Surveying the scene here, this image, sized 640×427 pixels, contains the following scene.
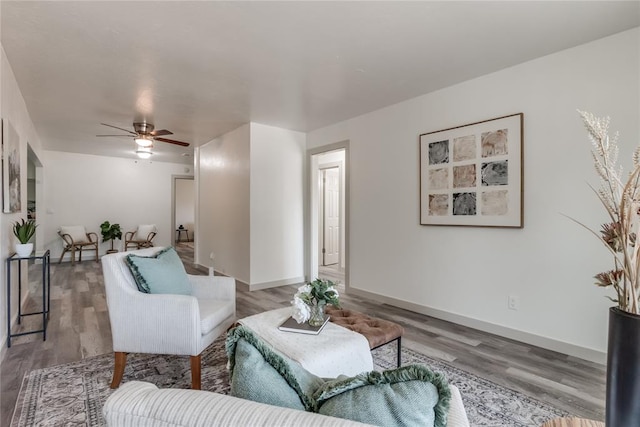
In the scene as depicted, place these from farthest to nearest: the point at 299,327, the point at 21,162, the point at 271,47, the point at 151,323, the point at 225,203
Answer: the point at 225,203
the point at 21,162
the point at 271,47
the point at 151,323
the point at 299,327

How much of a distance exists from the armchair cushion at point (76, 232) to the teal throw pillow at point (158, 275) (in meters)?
6.00

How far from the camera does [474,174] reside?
3131 millimetres

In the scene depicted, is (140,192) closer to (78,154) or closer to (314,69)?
(78,154)

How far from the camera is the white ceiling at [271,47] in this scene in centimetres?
207

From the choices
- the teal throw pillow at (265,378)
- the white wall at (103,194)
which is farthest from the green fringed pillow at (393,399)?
the white wall at (103,194)

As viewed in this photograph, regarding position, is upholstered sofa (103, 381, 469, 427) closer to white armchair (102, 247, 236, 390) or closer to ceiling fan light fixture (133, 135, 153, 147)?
white armchair (102, 247, 236, 390)

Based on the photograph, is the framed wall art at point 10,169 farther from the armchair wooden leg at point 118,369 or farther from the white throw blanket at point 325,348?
the white throw blanket at point 325,348

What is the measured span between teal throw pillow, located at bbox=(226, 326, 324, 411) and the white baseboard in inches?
108

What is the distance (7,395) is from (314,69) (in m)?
3.28

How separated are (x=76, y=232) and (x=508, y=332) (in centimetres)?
821

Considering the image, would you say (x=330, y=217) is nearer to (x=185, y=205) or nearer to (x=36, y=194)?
(x=36, y=194)

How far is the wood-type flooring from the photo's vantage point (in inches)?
79.7

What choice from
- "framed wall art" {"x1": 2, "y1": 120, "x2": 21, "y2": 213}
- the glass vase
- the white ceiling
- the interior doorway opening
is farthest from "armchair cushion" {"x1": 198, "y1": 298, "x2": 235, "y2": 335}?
the interior doorway opening

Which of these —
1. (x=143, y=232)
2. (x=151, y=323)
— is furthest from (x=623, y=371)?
(x=143, y=232)
